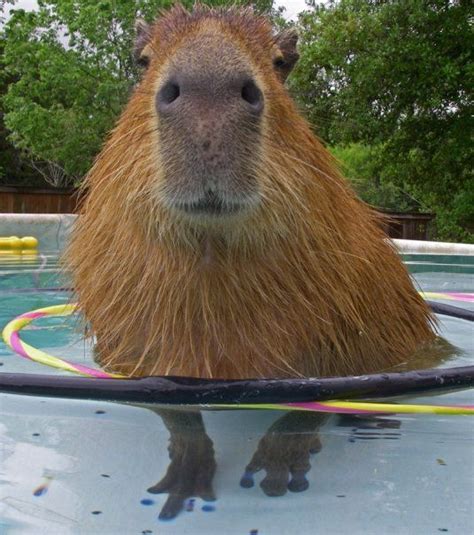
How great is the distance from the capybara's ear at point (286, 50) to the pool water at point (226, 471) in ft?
3.13

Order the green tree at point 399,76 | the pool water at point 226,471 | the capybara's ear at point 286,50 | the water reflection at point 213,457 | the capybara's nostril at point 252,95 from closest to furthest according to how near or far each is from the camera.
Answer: the pool water at point 226,471, the water reflection at point 213,457, the capybara's nostril at point 252,95, the capybara's ear at point 286,50, the green tree at point 399,76

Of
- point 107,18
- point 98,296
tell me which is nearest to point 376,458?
point 98,296

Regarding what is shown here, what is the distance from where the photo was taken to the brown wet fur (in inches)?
66.9

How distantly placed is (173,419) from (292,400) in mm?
302

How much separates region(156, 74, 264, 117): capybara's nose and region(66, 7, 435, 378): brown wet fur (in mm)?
75

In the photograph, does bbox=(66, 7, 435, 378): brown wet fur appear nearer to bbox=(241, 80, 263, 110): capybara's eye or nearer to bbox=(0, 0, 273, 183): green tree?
bbox=(241, 80, 263, 110): capybara's eye

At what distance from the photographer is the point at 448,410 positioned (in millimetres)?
1593

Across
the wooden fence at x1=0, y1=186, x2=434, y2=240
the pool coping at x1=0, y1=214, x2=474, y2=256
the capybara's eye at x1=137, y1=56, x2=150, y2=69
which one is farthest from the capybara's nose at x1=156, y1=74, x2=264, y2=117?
the wooden fence at x1=0, y1=186, x2=434, y2=240

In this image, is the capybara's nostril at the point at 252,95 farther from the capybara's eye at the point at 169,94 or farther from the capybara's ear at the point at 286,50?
the capybara's ear at the point at 286,50

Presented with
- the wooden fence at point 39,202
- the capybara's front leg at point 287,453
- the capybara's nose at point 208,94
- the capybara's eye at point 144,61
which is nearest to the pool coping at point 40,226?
the wooden fence at point 39,202

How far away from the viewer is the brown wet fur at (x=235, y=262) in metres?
1.70

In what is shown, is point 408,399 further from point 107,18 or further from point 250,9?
point 107,18

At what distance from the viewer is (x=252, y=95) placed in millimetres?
1529

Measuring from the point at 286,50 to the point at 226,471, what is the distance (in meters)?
1.23
